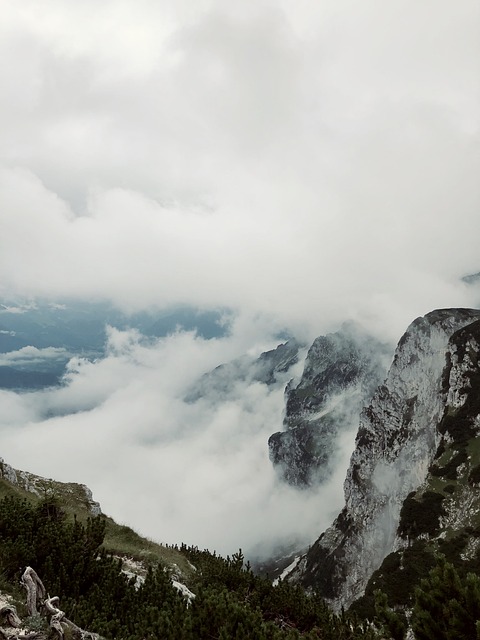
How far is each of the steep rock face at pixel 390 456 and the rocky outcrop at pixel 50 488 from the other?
135915mm

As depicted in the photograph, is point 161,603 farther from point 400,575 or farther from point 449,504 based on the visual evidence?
point 449,504

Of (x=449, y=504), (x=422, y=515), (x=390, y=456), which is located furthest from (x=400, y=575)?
(x=390, y=456)

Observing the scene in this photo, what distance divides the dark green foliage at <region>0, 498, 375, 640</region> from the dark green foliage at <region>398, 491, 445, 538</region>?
390 ft

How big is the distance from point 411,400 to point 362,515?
5475 cm

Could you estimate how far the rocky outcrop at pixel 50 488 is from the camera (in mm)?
35334

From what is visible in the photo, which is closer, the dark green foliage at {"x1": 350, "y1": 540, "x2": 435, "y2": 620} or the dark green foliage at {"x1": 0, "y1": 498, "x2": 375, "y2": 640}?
the dark green foliage at {"x1": 0, "y1": 498, "x2": 375, "y2": 640}

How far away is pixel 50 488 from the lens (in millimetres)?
39406

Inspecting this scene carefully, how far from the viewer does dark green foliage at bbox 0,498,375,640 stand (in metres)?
12.1

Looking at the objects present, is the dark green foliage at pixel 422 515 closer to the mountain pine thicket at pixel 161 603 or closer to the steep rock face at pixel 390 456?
the steep rock face at pixel 390 456

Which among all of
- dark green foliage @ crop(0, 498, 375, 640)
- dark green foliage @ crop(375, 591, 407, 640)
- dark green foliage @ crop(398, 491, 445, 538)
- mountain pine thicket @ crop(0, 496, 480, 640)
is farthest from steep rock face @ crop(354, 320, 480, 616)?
dark green foliage @ crop(375, 591, 407, 640)

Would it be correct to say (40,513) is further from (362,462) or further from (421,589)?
(362,462)

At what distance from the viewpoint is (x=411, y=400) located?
18175 centimetres

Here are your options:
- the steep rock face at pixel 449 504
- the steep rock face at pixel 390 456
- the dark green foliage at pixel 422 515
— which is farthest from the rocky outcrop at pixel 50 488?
the steep rock face at pixel 390 456

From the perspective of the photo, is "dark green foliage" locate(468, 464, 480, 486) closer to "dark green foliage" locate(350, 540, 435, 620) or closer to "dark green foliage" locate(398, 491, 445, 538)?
"dark green foliage" locate(398, 491, 445, 538)
